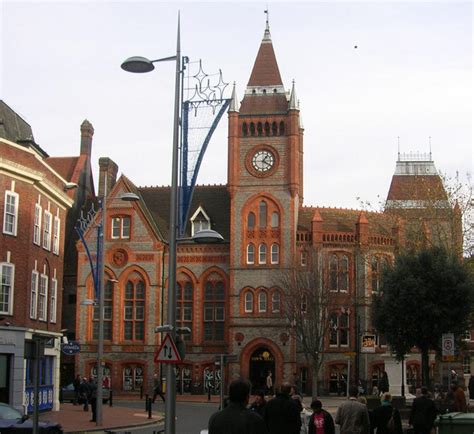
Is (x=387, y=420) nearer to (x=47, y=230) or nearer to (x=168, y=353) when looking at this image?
(x=168, y=353)

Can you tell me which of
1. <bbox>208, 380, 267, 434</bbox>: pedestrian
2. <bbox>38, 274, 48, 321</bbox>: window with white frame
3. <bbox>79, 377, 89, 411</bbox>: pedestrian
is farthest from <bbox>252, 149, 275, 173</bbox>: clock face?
<bbox>208, 380, 267, 434</bbox>: pedestrian

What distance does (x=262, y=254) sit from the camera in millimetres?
62406

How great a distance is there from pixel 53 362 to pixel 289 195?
2607 cm

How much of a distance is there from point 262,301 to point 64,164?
23849 mm

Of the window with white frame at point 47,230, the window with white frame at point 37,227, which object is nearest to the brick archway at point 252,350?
the window with white frame at point 47,230

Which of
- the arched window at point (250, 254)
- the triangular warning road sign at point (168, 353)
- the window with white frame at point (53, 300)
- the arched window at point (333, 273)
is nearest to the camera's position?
the triangular warning road sign at point (168, 353)

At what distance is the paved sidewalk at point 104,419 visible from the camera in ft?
96.4

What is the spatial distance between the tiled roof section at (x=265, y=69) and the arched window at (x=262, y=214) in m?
9.28

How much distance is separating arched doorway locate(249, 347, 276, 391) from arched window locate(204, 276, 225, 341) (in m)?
3.41

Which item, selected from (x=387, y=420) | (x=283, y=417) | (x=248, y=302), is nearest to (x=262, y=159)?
(x=248, y=302)

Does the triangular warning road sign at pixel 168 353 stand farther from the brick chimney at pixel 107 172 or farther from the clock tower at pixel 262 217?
the brick chimney at pixel 107 172

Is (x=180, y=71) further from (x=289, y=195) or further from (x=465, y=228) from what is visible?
(x=289, y=195)

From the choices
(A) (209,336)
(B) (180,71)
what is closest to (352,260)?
(A) (209,336)

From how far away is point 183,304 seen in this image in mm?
64375
